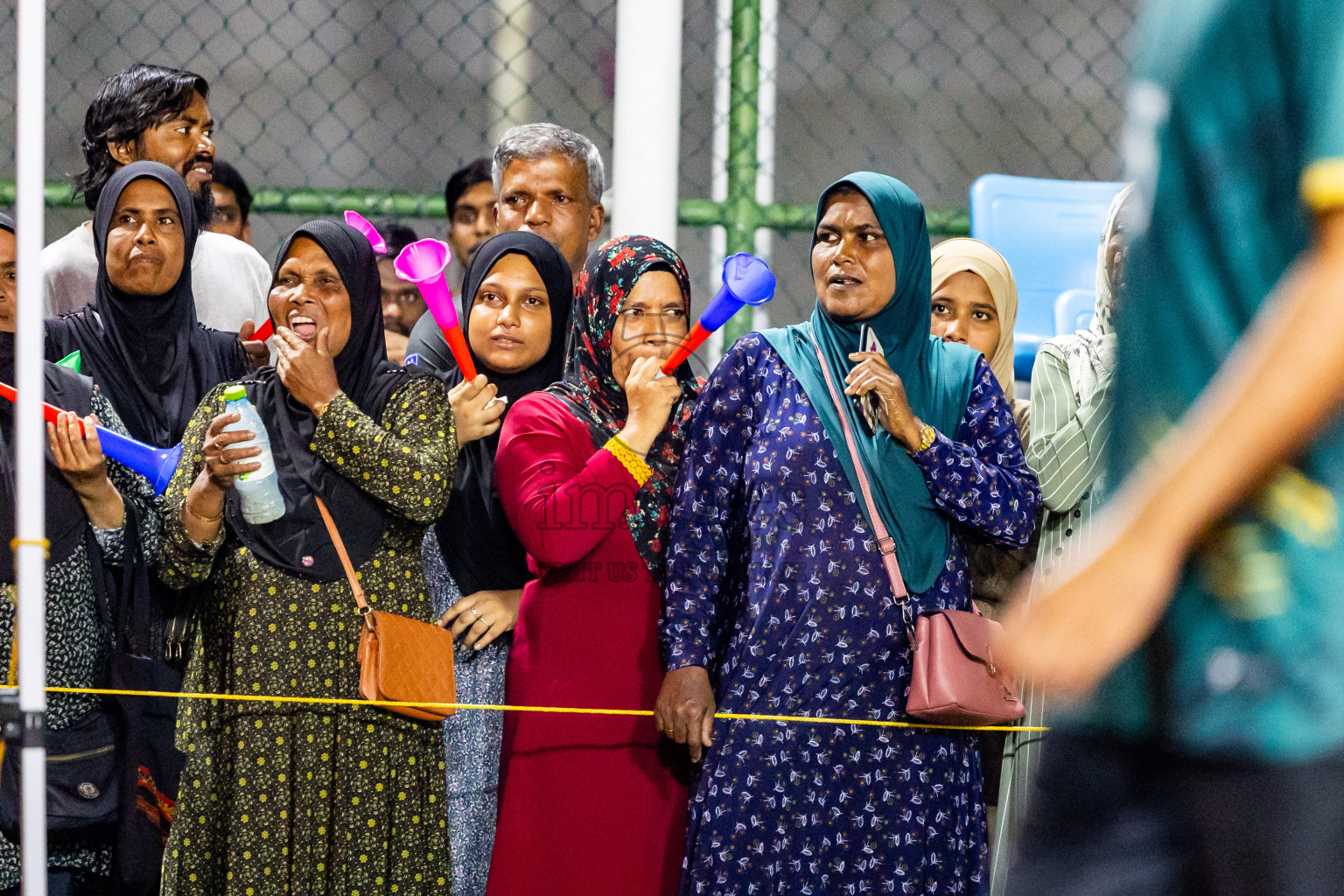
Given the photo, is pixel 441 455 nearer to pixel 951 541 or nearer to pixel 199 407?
pixel 199 407

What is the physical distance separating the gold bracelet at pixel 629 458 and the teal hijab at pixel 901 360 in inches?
12.4

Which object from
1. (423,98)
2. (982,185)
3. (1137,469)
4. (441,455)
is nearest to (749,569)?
(441,455)

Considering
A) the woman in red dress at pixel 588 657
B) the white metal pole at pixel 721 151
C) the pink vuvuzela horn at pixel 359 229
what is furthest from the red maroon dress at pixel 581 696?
the white metal pole at pixel 721 151

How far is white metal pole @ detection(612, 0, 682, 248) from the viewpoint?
3.96 metres

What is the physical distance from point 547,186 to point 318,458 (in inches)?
44.3

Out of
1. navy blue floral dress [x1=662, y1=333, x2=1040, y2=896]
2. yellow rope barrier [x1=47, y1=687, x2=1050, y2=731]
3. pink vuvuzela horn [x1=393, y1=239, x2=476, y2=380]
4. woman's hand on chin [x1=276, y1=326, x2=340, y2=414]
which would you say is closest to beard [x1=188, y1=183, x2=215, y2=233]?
pink vuvuzela horn [x1=393, y1=239, x2=476, y2=380]

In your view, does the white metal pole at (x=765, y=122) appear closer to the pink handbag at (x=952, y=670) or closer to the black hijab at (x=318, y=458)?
the black hijab at (x=318, y=458)

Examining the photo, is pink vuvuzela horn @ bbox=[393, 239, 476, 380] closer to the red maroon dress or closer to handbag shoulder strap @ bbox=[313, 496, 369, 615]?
the red maroon dress

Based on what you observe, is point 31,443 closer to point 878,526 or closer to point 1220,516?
point 878,526

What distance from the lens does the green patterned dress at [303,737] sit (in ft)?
8.11

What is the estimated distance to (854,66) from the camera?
6.41m

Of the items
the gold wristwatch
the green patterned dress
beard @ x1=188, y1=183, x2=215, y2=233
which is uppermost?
beard @ x1=188, y1=183, x2=215, y2=233

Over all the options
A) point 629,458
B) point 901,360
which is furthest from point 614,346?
point 901,360

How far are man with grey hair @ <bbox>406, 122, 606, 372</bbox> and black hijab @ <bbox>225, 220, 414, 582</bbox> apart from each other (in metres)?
0.72
